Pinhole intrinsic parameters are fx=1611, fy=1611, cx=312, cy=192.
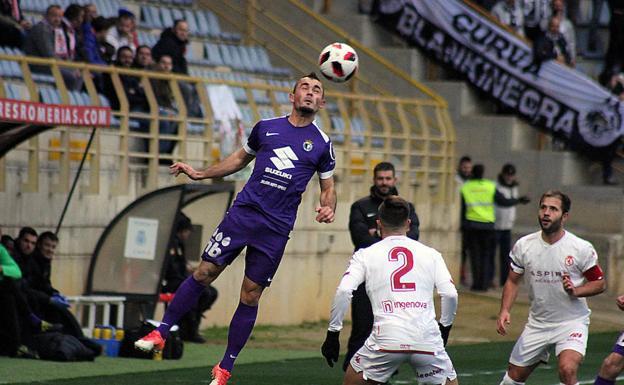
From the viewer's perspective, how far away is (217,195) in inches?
802

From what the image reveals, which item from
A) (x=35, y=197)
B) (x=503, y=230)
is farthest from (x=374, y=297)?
(x=503, y=230)

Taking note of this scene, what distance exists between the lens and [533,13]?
2805 cm

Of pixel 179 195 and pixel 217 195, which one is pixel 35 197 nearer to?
pixel 179 195

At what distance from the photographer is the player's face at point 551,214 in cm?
1177

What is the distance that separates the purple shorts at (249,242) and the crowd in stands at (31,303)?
14.2 ft

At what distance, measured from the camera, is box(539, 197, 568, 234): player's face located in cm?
1177

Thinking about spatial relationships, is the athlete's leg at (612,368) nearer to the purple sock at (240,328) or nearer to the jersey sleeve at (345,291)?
the purple sock at (240,328)

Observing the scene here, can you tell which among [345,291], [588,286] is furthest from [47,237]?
[345,291]

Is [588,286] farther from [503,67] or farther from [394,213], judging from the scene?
[503,67]

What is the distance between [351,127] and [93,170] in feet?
17.3

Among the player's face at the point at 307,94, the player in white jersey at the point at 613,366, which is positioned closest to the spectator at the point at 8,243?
Answer: the player's face at the point at 307,94

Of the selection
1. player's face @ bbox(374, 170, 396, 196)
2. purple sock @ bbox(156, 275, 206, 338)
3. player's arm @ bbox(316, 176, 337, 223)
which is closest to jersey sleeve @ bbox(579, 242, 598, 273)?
player's arm @ bbox(316, 176, 337, 223)

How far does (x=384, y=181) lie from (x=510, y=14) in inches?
584

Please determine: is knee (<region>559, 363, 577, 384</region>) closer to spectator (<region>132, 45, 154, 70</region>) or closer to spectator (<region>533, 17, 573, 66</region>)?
spectator (<region>132, 45, 154, 70</region>)
